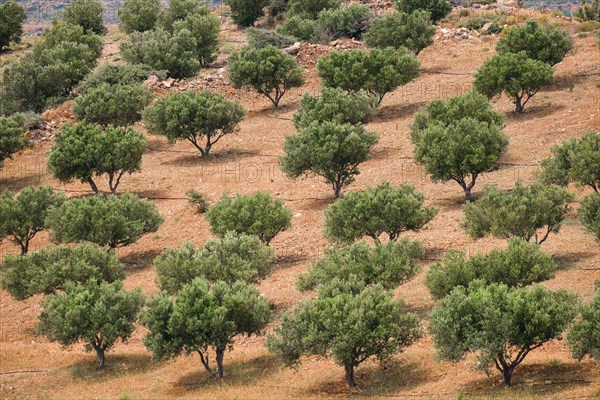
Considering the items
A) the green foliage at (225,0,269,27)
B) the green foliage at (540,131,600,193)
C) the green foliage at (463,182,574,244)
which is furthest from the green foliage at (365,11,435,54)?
the green foliage at (463,182,574,244)

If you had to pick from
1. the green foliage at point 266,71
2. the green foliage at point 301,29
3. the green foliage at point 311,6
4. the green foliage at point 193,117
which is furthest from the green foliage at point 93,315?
the green foliage at point 311,6

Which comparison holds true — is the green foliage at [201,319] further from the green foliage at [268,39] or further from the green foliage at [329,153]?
the green foliage at [268,39]

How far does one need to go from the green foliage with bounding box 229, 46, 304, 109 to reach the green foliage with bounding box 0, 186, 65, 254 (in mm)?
→ 23891

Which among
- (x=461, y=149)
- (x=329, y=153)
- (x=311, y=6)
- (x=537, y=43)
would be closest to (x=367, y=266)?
(x=461, y=149)

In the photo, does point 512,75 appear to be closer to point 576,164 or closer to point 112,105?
point 576,164

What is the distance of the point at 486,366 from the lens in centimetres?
3884

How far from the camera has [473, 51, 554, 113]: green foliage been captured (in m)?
75.5

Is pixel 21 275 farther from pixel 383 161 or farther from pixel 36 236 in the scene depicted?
pixel 383 161

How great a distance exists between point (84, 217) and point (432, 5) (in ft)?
177

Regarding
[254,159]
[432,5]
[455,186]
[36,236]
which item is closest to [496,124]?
[455,186]

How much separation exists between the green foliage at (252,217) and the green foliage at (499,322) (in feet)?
60.8

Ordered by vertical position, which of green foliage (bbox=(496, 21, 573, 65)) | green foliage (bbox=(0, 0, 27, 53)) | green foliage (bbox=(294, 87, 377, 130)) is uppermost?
green foliage (bbox=(496, 21, 573, 65))

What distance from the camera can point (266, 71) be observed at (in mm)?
84750

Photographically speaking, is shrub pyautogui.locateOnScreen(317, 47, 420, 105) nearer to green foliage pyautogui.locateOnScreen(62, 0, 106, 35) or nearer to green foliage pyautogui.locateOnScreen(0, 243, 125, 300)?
green foliage pyautogui.locateOnScreen(0, 243, 125, 300)
